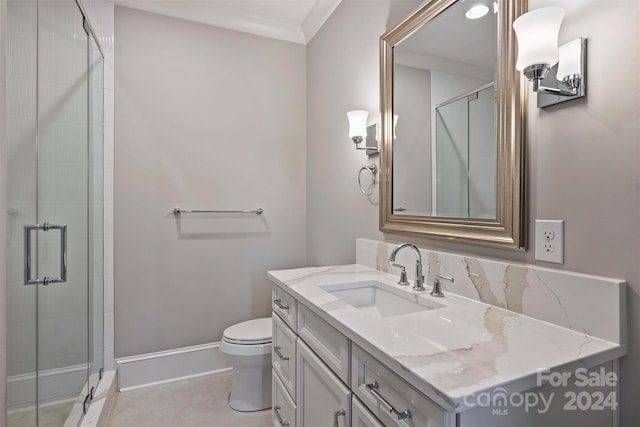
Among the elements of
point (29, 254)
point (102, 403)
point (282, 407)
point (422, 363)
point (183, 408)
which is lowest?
point (183, 408)

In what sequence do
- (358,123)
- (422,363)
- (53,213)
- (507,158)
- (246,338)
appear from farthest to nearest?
(246,338) < (358,123) < (53,213) < (507,158) < (422,363)

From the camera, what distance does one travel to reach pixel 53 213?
57.8 inches

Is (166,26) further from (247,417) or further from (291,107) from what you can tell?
(247,417)

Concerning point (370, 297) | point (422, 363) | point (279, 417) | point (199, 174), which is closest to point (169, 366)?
point (279, 417)

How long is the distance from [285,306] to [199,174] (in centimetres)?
129

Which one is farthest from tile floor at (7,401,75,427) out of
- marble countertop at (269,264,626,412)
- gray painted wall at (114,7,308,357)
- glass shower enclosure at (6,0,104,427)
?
marble countertop at (269,264,626,412)

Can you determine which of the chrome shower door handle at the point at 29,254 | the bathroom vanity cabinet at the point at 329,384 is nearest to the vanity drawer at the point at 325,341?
the bathroom vanity cabinet at the point at 329,384

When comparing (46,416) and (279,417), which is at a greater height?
(46,416)

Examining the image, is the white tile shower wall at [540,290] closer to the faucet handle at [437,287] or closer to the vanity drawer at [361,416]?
the faucet handle at [437,287]

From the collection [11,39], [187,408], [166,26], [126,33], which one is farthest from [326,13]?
[187,408]

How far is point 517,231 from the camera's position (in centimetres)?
105

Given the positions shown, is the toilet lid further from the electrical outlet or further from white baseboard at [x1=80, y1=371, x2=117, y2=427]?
the electrical outlet

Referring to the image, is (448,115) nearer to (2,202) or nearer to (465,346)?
(465,346)

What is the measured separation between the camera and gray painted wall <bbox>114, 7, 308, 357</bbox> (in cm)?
220
